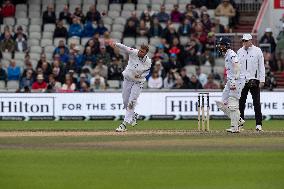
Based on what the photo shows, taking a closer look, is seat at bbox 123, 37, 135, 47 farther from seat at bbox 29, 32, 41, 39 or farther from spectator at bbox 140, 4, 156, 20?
seat at bbox 29, 32, 41, 39

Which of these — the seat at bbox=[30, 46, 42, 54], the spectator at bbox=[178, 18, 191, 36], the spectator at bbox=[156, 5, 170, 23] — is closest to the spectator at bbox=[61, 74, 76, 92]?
the seat at bbox=[30, 46, 42, 54]

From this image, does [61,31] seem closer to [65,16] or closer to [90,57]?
[65,16]

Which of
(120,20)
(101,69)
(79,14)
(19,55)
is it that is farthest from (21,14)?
(101,69)

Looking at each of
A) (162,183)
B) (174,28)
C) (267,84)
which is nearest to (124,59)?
(174,28)

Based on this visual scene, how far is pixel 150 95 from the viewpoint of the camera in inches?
1423

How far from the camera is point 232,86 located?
26672mm

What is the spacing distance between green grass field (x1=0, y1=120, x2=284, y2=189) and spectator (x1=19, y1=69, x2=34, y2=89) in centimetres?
924

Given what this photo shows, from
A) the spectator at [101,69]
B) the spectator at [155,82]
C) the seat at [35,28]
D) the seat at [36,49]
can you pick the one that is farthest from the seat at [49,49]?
the spectator at [155,82]

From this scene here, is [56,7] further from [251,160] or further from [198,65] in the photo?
[251,160]

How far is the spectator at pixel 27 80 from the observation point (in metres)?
38.2

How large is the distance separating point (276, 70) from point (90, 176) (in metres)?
23.5

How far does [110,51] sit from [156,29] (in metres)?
2.00

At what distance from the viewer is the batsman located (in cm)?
2655

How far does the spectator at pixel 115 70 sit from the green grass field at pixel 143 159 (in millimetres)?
9993
